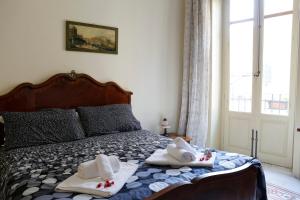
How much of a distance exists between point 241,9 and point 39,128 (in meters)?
3.26

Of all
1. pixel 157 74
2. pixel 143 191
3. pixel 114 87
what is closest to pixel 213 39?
pixel 157 74

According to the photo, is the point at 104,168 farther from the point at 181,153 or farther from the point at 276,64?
the point at 276,64

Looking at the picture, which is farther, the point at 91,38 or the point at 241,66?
the point at 241,66

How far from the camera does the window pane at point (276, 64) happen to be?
11.4 feet

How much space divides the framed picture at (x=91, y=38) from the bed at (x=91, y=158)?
0.35m

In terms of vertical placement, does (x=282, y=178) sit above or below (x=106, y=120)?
below

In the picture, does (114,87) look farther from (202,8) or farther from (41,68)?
(202,8)

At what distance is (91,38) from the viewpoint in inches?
124

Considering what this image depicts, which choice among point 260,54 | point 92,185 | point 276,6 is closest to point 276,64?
point 260,54

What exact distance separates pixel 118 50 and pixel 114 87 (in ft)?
1.61

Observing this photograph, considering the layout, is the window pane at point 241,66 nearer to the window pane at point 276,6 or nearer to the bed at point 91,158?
the window pane at point 276,6

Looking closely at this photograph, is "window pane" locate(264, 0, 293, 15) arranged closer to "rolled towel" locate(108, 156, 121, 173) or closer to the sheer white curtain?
the sheer white curtain

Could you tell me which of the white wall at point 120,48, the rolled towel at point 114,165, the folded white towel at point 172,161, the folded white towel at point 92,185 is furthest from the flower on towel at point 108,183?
the white wall at point 120,48

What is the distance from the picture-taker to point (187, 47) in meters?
3.94
